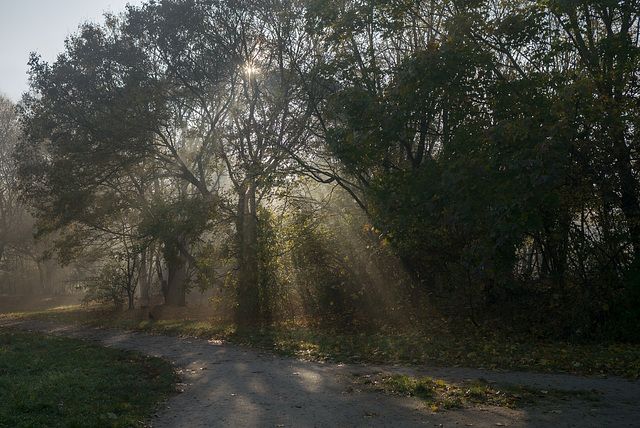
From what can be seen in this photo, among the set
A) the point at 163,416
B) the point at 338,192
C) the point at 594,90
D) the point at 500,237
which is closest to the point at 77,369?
the point at 163,416

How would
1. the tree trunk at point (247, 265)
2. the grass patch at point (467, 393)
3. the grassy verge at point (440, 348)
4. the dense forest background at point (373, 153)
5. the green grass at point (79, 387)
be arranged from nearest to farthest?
the green grass at point (79, 387) < the grass patch at point (467, 393) < the grassy verge at point (440, 348) < the dense forest background at point (373, 153) < the tree trunk at point (247, 265)

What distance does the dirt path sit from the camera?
19.5 ft

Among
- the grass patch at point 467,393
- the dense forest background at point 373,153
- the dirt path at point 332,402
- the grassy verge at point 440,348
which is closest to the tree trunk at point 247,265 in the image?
the dense forest background at point 373,153

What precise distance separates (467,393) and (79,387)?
5.74 metres

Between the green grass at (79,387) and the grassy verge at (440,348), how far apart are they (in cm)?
355

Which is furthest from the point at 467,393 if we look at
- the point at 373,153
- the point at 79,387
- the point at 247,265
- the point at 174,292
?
the point at 174,292

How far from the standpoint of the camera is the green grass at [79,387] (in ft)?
20.2

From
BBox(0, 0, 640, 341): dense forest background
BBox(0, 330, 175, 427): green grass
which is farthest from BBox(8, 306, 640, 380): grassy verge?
BBox(0, 330, 175, 427): green grass

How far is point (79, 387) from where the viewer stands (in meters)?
7.60

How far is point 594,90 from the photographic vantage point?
10.1m

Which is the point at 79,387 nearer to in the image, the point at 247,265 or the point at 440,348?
the point at 440,348

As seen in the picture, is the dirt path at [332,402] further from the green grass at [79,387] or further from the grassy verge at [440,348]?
the grassy verge at [440,348]

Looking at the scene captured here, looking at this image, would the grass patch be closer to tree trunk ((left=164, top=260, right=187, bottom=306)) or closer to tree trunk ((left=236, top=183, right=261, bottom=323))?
tree trunk ((left=236, top=183, right=261, bottom=323))

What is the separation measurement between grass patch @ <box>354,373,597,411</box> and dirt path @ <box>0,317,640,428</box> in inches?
8.3
